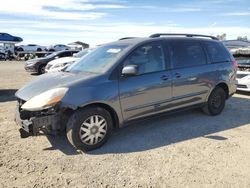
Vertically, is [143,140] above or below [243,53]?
below

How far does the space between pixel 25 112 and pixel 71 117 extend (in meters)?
0.72

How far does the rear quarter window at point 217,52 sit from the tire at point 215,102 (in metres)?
0.66

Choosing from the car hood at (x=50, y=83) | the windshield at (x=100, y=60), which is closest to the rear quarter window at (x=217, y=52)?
the windshield at (x=100, y=60)

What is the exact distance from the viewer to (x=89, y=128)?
4398 millimetres

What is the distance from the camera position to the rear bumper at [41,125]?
4117mm

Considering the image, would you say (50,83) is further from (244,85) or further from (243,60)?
(243,60)

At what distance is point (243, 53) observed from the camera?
10383mm

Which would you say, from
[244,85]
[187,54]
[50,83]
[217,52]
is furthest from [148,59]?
[244,85]

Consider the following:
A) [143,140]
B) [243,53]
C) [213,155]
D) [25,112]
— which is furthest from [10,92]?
[243,53]

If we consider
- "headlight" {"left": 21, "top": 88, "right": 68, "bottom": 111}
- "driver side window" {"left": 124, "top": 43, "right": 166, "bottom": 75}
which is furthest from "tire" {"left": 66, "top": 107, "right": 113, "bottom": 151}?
"driver side window" {"left": 124, "top": 43, "right": 166, "bottom": 75}

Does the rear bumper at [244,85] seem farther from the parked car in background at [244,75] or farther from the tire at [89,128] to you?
the tire at [89,128]

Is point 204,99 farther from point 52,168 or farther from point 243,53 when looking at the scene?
point 243,53

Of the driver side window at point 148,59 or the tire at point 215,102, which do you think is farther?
the tire at point 215,102

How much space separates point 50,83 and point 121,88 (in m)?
1.16
